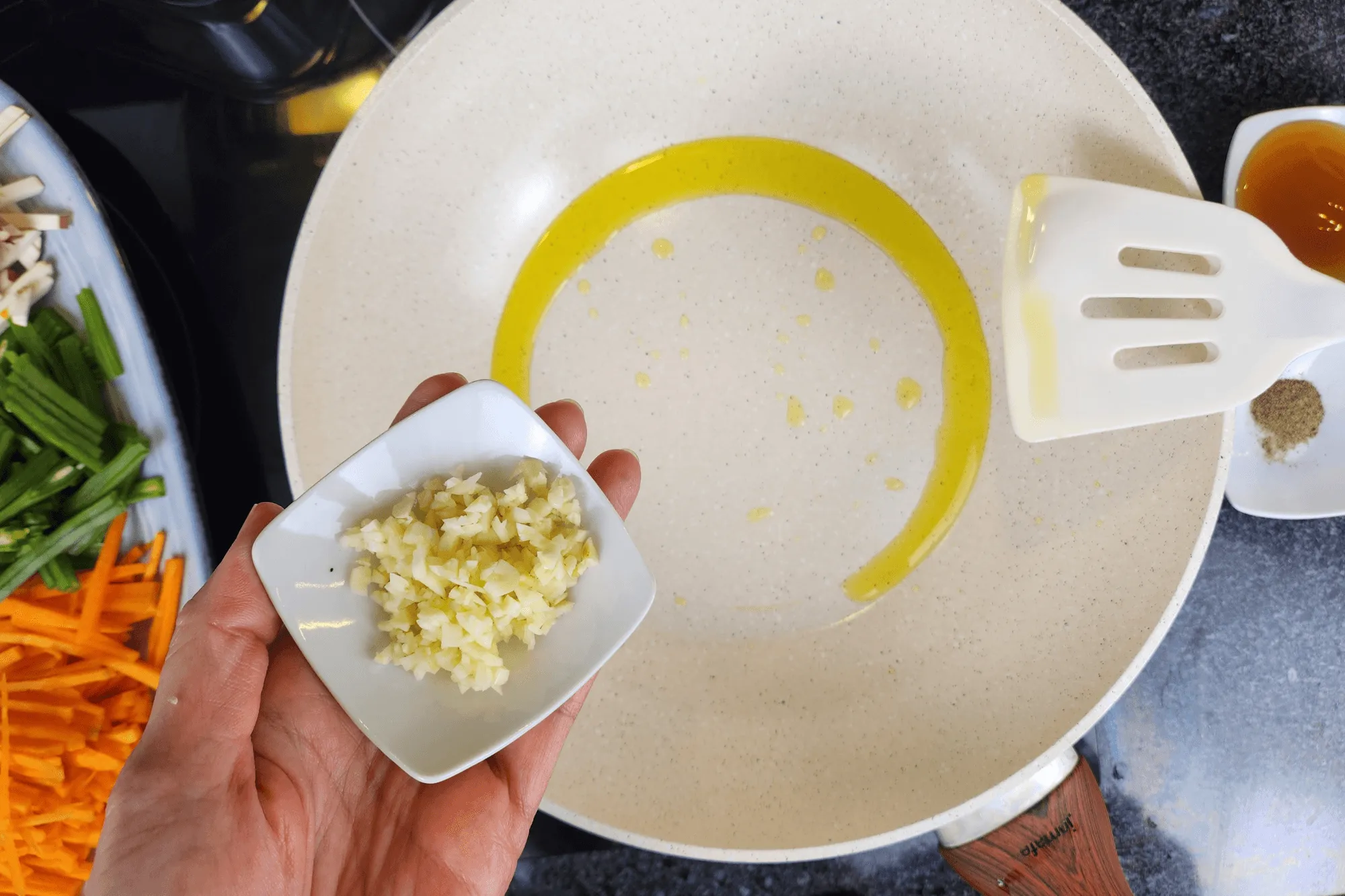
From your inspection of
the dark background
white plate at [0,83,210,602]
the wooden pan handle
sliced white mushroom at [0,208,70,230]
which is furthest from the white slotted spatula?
sliced white mushroom at [0,208,70,230]

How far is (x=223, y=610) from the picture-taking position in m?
0.58

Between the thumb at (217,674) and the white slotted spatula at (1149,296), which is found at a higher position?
the thumb at (217,674)

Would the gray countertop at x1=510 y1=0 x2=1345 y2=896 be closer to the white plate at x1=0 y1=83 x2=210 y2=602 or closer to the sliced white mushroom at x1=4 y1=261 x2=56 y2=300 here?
the white plate at x1=0 y1=83 x2=210 y2=602

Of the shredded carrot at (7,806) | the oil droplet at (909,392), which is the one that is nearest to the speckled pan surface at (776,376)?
the oil droplet at (909,392)

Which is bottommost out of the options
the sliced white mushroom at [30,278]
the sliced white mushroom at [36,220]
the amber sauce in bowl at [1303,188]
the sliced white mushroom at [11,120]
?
the amber sauce in bowl at [1303,188]

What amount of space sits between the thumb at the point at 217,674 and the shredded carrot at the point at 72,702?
8.5 inches

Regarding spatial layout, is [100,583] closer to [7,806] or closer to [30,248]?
[7,806]

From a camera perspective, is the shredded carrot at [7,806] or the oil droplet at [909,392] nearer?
the shredded carrot at [7,806]

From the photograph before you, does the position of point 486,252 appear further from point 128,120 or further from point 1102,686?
point 1102,686

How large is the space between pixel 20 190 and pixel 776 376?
30.4 inches

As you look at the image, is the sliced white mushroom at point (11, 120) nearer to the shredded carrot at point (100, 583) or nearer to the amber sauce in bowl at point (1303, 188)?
the shredded carrot at point (100, 583)

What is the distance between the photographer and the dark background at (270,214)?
893 mm

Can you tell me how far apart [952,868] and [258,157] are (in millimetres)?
1095

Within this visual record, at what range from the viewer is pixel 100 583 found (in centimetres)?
77
